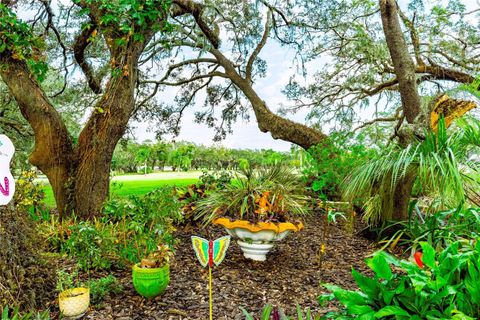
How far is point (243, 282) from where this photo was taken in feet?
9.07

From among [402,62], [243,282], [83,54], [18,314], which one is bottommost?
[243,282]

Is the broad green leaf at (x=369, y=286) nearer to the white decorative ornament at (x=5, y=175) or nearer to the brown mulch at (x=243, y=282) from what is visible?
the brown mulch at (x=243, y=282)

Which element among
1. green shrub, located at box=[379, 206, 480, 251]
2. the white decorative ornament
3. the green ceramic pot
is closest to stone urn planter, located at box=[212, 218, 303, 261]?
the green ceramic pot

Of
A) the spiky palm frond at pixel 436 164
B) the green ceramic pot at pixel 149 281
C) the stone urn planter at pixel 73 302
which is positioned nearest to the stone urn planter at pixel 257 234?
the spiky palm frond at pixel 436 164

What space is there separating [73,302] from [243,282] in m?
1.19

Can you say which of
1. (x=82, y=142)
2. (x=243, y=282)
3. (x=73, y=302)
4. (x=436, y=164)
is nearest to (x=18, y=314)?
(x=73, y=302)

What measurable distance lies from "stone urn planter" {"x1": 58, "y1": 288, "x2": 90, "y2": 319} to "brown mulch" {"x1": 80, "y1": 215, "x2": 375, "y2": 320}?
3.0 inches

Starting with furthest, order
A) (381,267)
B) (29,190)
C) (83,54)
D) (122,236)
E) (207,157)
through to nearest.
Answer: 1. (207,157)
2. (83,54)
3. (29,190)
4. (122,236)
5. (381,267)

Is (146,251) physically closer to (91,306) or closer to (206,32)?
(91,306)

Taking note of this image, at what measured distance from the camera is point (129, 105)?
13.6ft

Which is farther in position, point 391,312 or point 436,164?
point 436,164

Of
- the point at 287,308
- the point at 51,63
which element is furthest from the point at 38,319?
the point at 51,63

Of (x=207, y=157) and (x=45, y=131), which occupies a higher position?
(x=45, y=131)

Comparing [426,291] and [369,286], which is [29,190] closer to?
[369,286]
